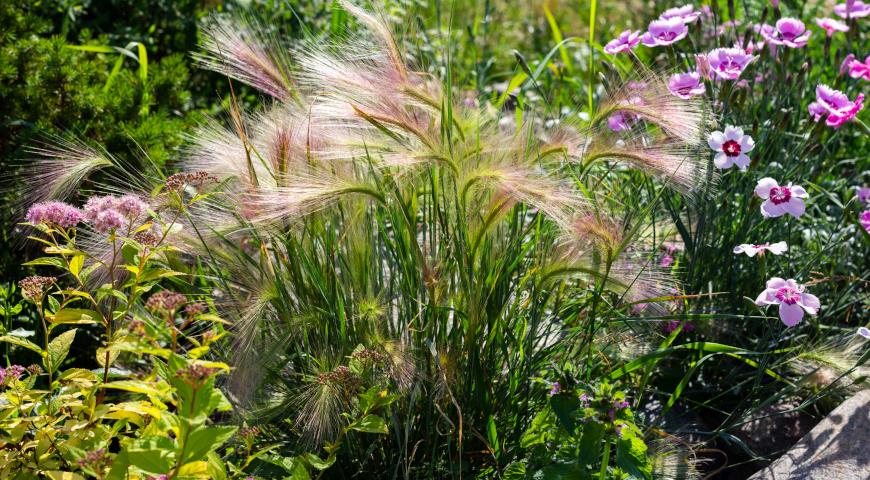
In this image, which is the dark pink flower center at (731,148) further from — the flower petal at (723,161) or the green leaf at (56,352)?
the green leaf at (56,352)

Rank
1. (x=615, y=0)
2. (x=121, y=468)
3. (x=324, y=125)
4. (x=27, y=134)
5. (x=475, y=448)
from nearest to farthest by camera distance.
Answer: (x=121, y=468), (x=324, y=125), (x=475, y=448), (x=27, y=134), (x=615, y=0)

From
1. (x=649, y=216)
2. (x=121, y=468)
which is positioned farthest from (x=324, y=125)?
(x=649, y=216)

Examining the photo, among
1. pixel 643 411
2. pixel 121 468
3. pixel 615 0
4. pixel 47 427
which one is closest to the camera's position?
pixel 121 468

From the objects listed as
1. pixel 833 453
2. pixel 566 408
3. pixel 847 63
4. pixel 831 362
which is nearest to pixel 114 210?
pixel 566 408

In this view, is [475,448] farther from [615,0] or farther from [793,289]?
[615,0]

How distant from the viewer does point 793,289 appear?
2.12 metres

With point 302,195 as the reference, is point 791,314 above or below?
below

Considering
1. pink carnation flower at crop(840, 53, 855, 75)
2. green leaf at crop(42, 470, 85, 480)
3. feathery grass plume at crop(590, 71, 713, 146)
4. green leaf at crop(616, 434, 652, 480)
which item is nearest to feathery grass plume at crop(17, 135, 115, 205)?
green leaf at crop(42, 470, 85, 480)

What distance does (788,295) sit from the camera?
6.97 feet

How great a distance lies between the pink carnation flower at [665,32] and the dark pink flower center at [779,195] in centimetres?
57

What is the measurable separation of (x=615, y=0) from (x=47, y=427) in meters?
5.78

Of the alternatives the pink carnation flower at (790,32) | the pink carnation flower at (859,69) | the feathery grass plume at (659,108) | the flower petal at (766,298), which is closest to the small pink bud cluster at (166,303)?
the feathery grass plume at (659,108)

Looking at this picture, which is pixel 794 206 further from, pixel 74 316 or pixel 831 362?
pixel 74 316

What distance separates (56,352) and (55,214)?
0.31 meters
